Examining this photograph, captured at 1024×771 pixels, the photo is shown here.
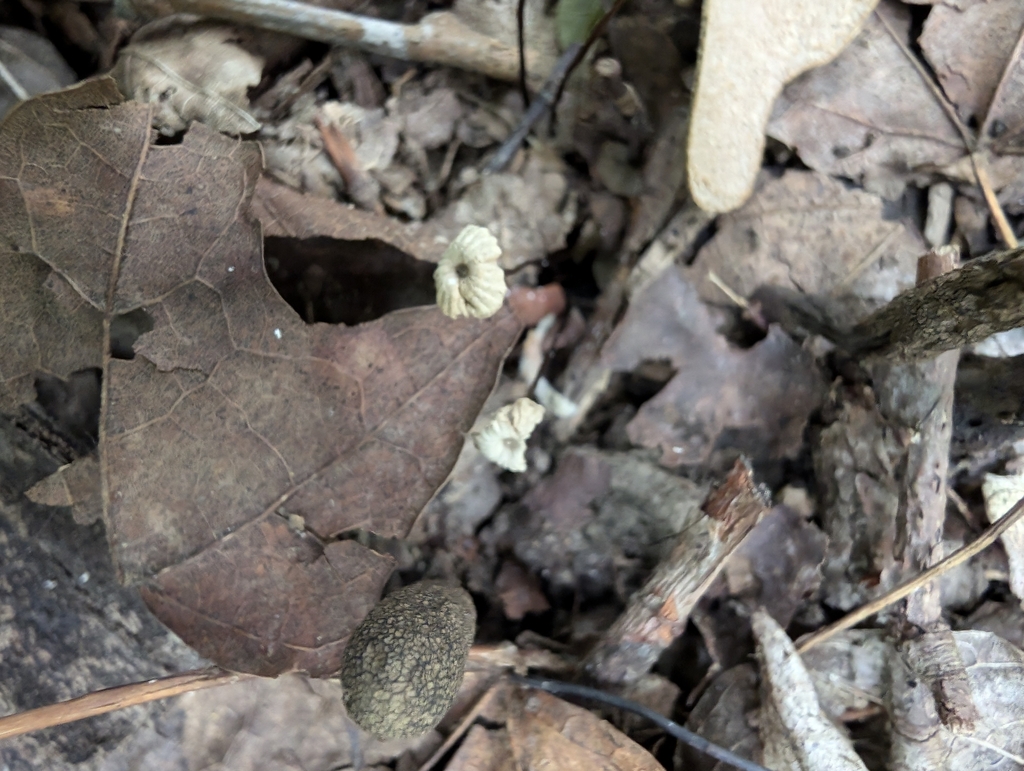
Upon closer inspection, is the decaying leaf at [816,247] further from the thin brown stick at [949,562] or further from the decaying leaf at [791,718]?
the decaying leaf at [791,718]

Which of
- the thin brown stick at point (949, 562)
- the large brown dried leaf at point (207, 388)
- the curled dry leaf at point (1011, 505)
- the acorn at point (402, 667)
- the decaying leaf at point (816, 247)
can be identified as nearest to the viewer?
the acorn at point (402, 667)

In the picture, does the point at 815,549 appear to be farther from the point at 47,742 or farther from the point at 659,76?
the point at 47,742

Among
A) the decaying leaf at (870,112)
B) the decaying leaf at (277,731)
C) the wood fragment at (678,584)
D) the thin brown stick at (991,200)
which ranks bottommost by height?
the decaying leaf at (277,731)

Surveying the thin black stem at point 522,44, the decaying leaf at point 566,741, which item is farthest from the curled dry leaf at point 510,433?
the thin black stem at point 522,44

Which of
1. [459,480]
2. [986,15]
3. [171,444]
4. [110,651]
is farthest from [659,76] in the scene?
[110,651]

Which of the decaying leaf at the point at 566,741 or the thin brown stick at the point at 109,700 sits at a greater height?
the thin brown stick at the point at 109,700

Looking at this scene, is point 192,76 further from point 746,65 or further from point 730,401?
point 730,401

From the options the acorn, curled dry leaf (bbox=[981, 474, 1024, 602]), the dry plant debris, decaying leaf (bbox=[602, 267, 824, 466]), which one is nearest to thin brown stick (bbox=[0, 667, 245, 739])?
the dry plant debris

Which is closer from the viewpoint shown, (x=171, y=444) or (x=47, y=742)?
(x=171, y=444)
